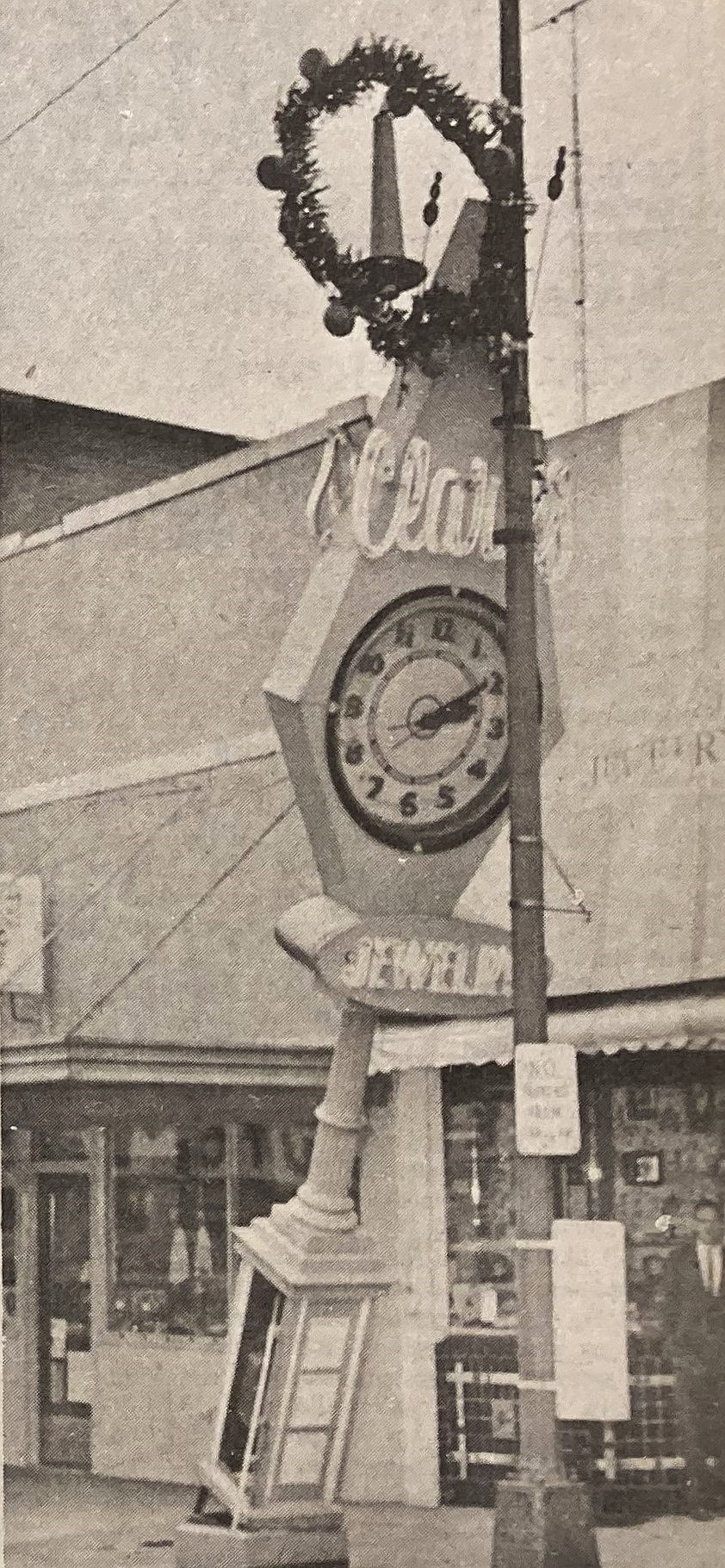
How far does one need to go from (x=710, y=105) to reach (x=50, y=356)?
2086mm

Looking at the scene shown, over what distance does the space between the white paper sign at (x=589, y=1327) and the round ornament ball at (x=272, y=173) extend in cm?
273

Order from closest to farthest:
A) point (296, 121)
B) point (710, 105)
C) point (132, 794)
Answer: point (710, 105) → point (296, 121) → point (132, 794)

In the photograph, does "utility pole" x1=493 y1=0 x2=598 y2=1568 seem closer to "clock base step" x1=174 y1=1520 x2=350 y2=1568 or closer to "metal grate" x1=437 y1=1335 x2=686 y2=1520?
"metal grate" x1=437 y1=1335 x2=686 y2=1520

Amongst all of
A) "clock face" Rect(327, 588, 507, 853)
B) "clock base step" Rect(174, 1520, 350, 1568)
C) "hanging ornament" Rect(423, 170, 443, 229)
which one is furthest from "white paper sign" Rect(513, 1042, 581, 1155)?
"hanging ornament" Rect(423, 170, 443, 229)

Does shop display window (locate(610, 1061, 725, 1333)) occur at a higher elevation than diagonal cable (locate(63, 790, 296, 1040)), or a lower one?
lower

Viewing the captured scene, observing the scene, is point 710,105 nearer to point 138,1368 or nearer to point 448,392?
point 448,392

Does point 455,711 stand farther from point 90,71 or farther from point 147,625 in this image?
point 90,71

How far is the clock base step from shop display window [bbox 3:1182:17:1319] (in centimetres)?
93

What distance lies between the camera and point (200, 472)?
5977 millimetres

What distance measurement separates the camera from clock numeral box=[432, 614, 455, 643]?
523 centimetres

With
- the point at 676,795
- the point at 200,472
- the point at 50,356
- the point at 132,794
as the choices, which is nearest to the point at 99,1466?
the point at 132,794

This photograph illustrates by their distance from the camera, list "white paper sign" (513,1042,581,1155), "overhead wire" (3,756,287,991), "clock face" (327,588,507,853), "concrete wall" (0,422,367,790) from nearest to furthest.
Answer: "white paper sign" (513,1042,581,1155) < "clock face" (327,588,507,853) < "concrete wall" (0,422,367,790) < "overhead wire" (3,756,287,991)

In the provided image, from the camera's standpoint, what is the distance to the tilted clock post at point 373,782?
5.12m

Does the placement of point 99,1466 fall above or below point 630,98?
below
